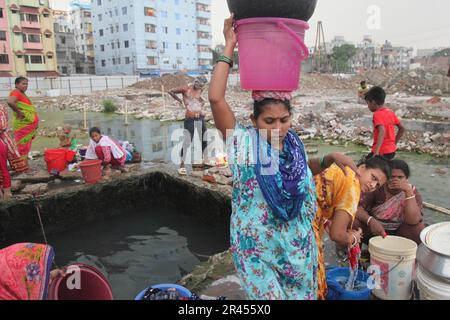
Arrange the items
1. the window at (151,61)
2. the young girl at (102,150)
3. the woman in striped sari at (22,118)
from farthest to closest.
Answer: the window at (151,61)
the woman in striped sari at (22,118)
the young girl at (102,150)

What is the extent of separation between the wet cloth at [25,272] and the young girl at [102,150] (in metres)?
4.20

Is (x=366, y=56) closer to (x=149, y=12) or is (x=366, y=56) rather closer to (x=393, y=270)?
(x=149, y=12)

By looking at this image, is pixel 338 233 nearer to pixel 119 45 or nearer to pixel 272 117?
pixel 272 117

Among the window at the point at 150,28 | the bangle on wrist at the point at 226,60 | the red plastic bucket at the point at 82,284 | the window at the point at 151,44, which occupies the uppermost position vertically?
the window at the point at 150,28

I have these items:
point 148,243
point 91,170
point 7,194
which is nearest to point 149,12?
point 91,170

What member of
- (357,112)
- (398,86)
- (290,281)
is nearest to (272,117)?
(290,281)

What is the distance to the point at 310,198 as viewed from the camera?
68.4 inches

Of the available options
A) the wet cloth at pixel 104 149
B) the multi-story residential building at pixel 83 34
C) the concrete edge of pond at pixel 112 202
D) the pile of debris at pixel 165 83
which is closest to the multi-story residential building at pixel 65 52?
the multi-story residential building at pixel 83 34

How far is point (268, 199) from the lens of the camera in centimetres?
161

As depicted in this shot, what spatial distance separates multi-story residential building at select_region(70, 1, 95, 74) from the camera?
188ft

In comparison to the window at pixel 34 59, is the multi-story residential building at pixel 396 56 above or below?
above

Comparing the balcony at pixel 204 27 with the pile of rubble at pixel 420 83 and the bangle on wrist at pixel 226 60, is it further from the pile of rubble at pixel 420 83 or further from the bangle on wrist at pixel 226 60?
the bangle on wrist at pixel 226 60

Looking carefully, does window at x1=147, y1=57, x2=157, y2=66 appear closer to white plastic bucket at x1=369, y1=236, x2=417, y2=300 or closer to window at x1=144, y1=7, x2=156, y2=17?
window at x1=144, y1=7, x2=156, y2=17

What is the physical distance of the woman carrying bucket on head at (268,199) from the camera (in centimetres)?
164
